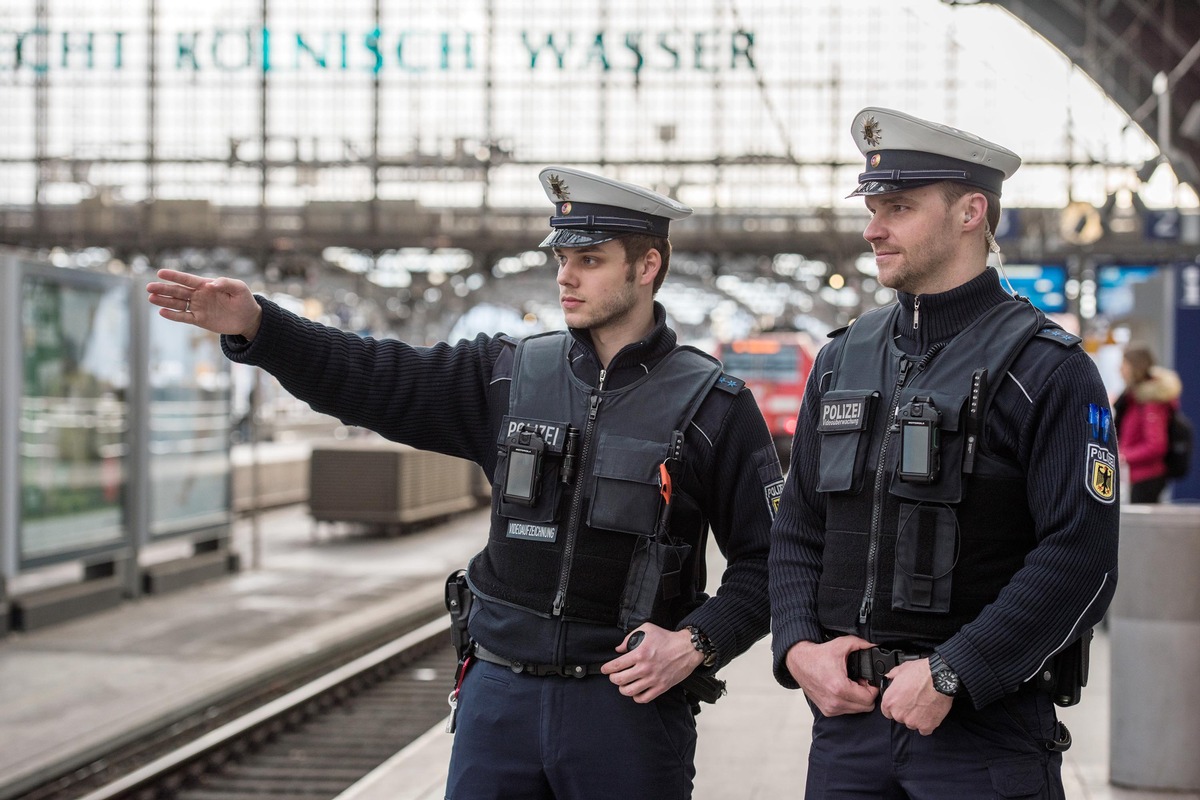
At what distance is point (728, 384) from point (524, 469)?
491 mm

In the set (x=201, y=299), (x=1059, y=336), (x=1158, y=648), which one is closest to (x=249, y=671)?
(x=1158, y=648)

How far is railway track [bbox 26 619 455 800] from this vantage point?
6.96 metres

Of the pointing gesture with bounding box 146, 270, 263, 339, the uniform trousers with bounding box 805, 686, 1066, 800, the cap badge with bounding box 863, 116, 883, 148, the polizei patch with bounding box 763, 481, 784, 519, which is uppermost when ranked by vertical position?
the cap badge with bounding box 863, 116, 883, 148

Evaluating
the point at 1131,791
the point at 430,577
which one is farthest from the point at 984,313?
the point at 430,577

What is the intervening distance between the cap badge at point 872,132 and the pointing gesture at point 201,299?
4.21 ft

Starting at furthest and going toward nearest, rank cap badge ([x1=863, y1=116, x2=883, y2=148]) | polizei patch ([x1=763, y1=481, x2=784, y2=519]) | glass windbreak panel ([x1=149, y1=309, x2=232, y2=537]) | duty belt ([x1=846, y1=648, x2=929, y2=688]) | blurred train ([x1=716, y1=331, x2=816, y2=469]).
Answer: blurred train ([x1=716, y1=331, x2=816, y2=469]) < glass windbreak panel ([x1=149, y1=309, x2=232, y2=537]) < polizei patch ([x1=763, y1=481, x2=784, y2=519]) < cap badge ([x1=863, y1=116, x2=883, y2=148]) < duty belt ([x1=846, y1=648, x2=929, y2=688])

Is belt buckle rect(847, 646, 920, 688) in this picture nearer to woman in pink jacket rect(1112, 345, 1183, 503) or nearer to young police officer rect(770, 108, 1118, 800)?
young police officer rect(770, 108, 1118, 800)

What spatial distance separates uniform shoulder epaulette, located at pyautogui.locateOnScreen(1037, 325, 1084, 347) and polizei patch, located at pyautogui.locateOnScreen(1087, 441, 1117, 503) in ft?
0.64

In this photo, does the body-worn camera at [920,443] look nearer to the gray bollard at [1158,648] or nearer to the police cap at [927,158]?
the police cap at [927,158]

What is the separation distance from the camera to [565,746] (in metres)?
2.84

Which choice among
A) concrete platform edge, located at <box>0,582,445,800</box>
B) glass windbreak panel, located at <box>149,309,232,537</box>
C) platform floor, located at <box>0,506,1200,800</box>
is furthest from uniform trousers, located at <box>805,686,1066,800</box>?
glass windbreak panel, located at <box>149,309,232,537</box>

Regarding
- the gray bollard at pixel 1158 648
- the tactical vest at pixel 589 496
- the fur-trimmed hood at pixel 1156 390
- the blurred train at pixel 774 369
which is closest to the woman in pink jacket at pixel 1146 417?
the fur-trimmed hood at pixel 1156 390

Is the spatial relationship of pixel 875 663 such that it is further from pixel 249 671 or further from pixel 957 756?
pixel 249 671

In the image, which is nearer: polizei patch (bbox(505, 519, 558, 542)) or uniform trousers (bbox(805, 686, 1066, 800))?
uniform trousers (bbox(805, 686, 1066, 800))
